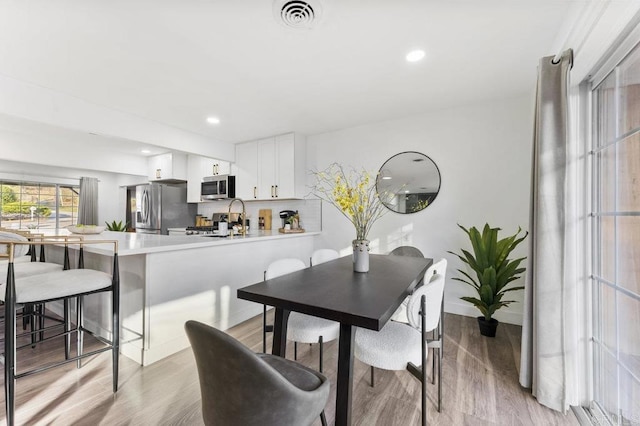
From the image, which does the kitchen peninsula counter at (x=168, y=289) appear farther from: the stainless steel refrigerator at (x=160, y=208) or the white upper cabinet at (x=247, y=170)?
the stainless steel refrigerator at (x=160, y=208)

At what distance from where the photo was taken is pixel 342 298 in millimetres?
1325

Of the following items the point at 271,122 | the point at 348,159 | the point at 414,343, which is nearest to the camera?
the point at 414,343


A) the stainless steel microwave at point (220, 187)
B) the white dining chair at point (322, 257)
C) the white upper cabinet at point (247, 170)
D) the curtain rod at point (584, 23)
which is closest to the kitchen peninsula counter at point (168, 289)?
the white dining chair at point (322, 257)

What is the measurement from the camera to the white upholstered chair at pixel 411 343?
1.35 metres

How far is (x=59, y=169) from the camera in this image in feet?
18.2

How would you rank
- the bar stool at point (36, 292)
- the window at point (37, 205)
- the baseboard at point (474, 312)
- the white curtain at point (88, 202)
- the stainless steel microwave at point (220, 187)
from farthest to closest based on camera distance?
the white curtain at point (88, 202) → the window at point (37, 205) → the stainless steel microwave at point (220, 187) → the baseboard at point (474, 312) → the bar stool at point (36, 292)

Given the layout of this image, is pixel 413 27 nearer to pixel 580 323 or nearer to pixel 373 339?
pixel 373 339

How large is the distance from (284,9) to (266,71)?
2.45 ft

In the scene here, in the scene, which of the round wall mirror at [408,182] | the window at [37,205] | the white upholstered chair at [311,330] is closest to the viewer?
the white upholstered chair at [311,330]

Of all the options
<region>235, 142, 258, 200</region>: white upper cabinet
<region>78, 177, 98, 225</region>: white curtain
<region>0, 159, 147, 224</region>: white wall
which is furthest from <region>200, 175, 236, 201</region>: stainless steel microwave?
<region>78, 177, 98, 225</region>: white curtain

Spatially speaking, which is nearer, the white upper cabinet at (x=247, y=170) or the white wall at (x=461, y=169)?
the white wall at (x=461, y=169)

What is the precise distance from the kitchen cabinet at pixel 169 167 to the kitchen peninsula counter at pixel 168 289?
2.30 metres

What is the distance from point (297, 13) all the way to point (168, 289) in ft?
7.26

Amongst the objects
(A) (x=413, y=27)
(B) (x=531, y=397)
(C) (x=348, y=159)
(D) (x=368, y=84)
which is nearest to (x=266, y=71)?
(D) (x=368, y=84)
